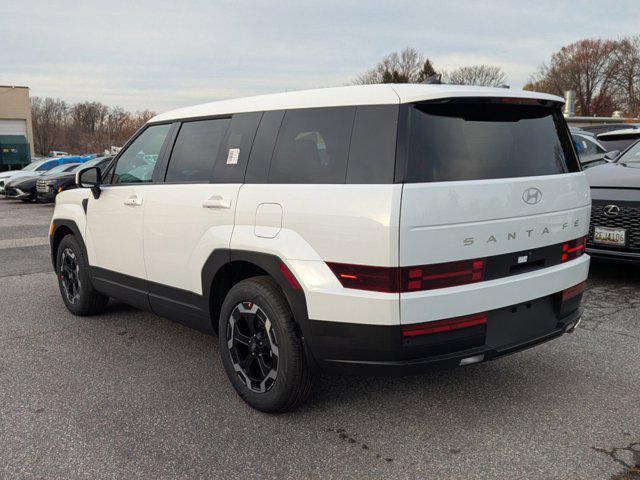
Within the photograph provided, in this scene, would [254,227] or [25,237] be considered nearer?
[254,227]

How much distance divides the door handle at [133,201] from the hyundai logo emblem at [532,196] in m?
2.59

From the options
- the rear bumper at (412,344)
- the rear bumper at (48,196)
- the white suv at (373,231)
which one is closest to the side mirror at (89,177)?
the white suv at (373,231)

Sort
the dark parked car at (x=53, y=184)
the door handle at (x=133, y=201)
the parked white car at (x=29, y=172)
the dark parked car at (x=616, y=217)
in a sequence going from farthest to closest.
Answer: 1. the parked white car at (x=29, y=172)
2. the dark parked car at (x=53, y=184)
3. the dark parked car at (x=616, y=217)
4. the door handle at (x=133, y=201)

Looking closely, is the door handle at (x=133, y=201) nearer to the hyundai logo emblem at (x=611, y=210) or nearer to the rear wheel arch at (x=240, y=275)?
the rear wheel arch at (x=240, y=275)

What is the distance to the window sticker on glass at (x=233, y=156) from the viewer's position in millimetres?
3441

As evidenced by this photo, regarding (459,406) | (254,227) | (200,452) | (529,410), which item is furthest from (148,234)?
(529,410)

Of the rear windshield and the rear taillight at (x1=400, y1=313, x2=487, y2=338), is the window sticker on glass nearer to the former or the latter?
the rear windshield

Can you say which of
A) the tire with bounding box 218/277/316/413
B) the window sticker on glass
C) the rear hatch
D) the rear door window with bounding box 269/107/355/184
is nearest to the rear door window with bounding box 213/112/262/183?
the window sticker on glass

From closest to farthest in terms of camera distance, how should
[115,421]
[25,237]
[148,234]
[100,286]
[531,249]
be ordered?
[531,249], [115,421], [148,234], [100,286], [25,237]

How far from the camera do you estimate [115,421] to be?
10.4 feet

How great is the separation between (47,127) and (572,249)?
299 feet

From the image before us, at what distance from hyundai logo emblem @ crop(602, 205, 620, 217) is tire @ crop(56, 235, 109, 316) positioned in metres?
4.80

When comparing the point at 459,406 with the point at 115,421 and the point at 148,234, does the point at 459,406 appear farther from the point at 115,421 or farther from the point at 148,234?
the point at 148,234

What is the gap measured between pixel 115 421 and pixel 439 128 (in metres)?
2.34
